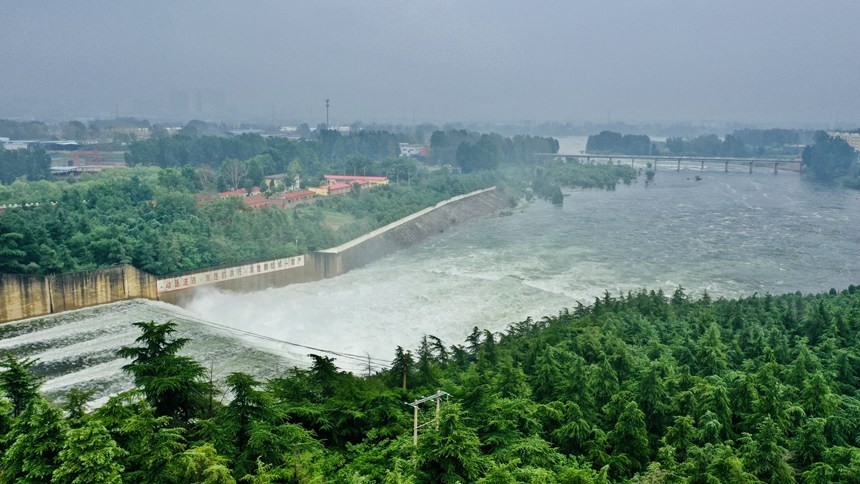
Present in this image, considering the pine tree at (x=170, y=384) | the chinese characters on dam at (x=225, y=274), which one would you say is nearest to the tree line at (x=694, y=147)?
the chinese characters on dam at (x=225, y=274)

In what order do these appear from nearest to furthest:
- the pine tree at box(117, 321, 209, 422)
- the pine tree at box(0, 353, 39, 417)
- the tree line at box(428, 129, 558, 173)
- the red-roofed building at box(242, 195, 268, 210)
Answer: the pine tree at box(0, 353, 39, 417) → the pine tree at box(117, 321, 209, 422) → the red-roofed building at box(242, 195, 268, 210) → the tree line at box(428, 129, 558, 173)

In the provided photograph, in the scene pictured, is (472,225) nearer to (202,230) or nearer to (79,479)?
(202,230)

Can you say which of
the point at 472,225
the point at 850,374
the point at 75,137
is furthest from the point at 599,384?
the point at 75,137

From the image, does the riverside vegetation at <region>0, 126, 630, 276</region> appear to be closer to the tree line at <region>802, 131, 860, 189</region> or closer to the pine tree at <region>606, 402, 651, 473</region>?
the pine tree at <region>606, 402, 651, 473</region>

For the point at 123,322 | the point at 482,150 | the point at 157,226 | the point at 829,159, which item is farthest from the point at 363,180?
the point at 829,159

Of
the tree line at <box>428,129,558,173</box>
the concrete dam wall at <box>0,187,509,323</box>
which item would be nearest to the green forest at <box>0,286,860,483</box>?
the concrete dam wall at <box>0,187,509,323</box>

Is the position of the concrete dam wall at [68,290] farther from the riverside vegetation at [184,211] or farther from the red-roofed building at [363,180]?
the red-roofed building at [363,180]
